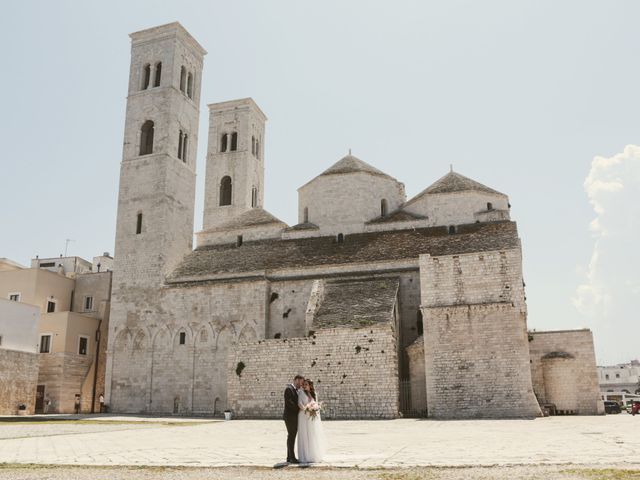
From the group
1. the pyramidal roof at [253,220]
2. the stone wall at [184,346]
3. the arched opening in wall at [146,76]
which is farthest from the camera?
the arched opening in wall at [146,76]

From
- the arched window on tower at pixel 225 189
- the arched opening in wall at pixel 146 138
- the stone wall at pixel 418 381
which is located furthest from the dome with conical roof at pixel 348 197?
the arched window on tower at pixel 225 189

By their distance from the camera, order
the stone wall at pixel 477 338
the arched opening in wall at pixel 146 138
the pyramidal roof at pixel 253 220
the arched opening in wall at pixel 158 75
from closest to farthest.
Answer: the stone wall at pixel 477 338, the pyramidal roof at pixel 253 220, the arched opening in wall at pixel 146 138, the arched opening in wall at pixel 158 75

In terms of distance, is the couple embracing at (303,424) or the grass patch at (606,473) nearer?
the grass patch at (606,473)

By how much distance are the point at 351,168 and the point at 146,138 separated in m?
12.2

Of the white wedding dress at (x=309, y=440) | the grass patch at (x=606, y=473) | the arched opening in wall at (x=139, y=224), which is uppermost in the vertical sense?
the arched opening in wall at (x=139, y=224)

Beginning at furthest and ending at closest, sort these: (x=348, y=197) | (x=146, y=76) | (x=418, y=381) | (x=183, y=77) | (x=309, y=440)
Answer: (x=183, y=77)
(x=146, y=76)
(x=348, y=197)
(x=418, y=381)
(x=309, y=440)

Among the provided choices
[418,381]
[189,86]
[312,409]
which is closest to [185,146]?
[189,86]

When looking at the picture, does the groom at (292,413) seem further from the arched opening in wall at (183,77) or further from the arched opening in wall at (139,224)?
the arched opening in wall at (183,77)

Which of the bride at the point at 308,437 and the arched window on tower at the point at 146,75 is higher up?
the arched window on tower at the point at 146,75

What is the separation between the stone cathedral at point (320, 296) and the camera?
862 inches

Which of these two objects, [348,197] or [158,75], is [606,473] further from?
[158,75]

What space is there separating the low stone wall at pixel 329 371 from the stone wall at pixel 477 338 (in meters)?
1.74

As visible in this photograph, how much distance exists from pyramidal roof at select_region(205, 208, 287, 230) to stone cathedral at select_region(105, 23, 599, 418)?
12cm

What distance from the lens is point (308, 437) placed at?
8.29 m
